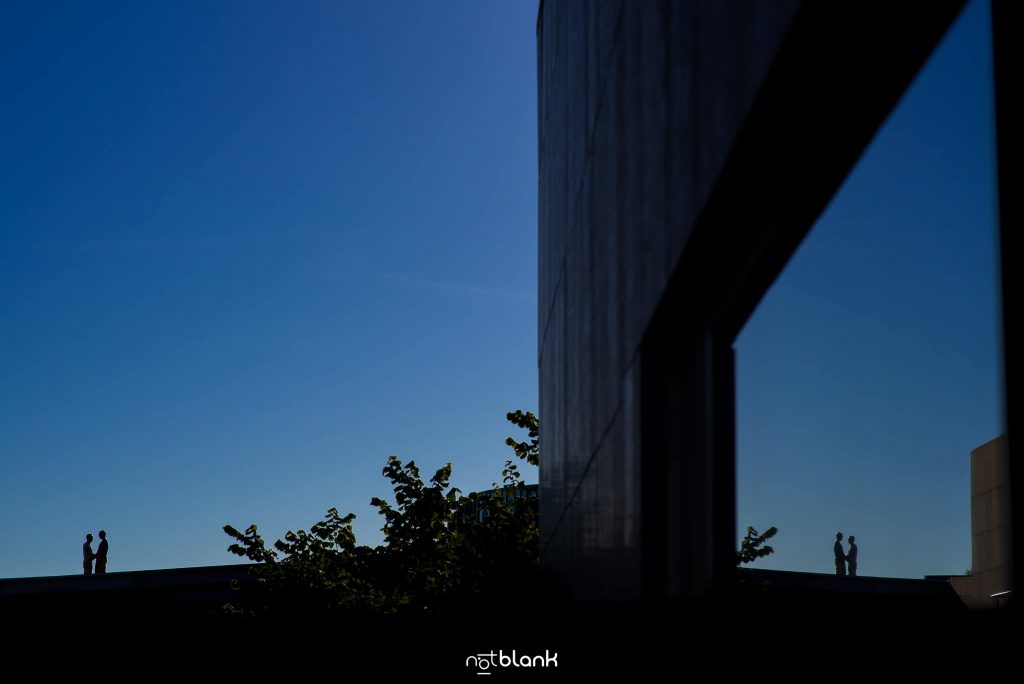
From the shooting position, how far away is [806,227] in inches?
153

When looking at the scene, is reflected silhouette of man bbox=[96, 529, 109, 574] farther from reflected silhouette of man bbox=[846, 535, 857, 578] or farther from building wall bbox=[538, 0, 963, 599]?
reflected silhouette of man bbox=[846, 535, 857, 578]

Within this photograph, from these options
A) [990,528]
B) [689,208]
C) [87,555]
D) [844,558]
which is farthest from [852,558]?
[87,555]

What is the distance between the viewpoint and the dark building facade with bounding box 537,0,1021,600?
318 centimetres

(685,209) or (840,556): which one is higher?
(685,209)

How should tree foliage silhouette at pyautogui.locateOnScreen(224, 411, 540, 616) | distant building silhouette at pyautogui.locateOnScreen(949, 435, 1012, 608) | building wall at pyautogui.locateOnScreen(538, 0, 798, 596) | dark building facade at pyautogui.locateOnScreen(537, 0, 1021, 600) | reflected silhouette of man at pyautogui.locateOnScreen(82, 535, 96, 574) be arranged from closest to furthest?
distant building silhouette at pyautogui.locateOnScreen(949, 435, 1012, 608)
dark building facade at pyautogui.locateOnScreen(537, 0, 1021, 600)
building wall at pyautogui.locateOnScreen(538, 0, 798, 596)
tree foliage silhouette at pyautogui.locateOnScreen(224, 411, 540, 616)
reflected silhouette of man at pyautogui.locateOnScreen(82, 535, 96, 574)

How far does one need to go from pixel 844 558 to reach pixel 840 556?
0.13 feet

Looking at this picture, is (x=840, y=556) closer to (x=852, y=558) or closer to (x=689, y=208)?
(x=852, y=558)

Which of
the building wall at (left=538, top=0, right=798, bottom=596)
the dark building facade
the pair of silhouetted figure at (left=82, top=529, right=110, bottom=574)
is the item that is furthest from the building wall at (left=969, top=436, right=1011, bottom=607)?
the pair of silhouetted figure at (left=82, top=529, right=110, bottom=574)

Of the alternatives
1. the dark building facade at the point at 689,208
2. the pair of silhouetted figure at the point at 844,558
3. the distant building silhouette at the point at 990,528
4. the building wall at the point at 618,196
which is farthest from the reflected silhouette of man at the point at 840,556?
the building wall at the point at 618,196

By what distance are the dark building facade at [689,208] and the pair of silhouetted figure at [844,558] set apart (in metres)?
1.06

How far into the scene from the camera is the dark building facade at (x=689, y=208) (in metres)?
3.18

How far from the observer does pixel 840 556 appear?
3398 mm

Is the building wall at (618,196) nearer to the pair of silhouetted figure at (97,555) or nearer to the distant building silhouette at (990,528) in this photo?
the distant building silhouette at (990,528)

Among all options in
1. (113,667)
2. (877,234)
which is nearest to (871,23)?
(877,234)
